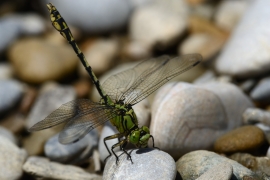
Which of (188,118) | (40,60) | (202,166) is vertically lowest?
(202,166)

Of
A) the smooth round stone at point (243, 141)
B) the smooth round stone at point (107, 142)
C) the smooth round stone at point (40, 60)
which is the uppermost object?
the smooth round stone at point (40, 60)

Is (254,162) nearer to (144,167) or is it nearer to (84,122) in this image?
(144,167)

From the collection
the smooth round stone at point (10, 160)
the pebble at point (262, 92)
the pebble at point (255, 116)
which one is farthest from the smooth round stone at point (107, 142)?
the pebble at point (262, 92)

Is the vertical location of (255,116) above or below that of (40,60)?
below

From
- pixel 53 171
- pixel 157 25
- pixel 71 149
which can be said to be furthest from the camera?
pixel 157 25

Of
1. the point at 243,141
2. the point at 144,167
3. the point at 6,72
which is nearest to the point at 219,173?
the point at 144,167

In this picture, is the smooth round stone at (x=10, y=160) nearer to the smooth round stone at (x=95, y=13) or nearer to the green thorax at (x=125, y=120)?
the green thorax at (x=125, y=120)

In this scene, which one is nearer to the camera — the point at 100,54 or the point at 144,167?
the point at 144,167
